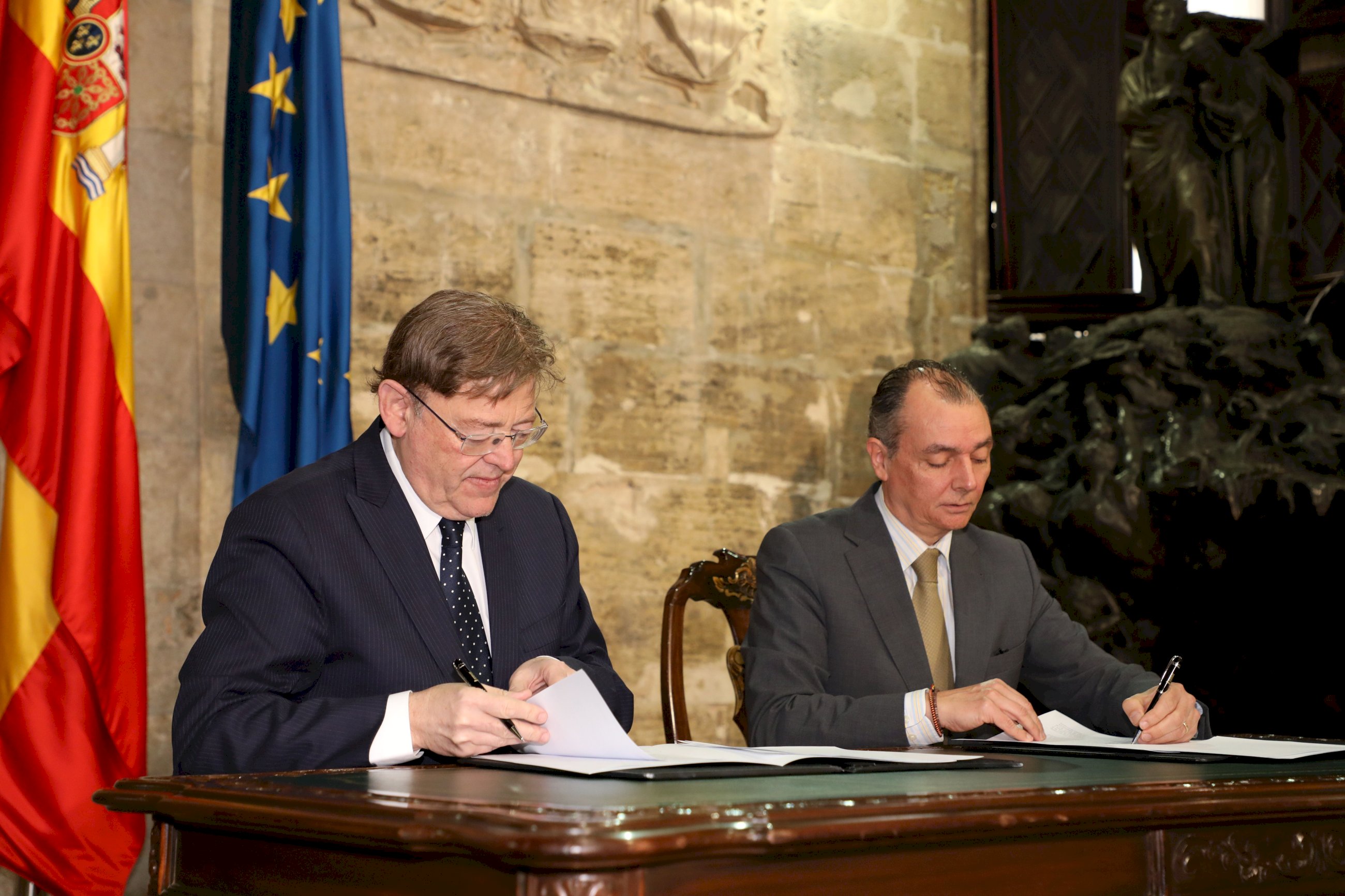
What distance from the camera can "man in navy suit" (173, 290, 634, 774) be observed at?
2.24 metres

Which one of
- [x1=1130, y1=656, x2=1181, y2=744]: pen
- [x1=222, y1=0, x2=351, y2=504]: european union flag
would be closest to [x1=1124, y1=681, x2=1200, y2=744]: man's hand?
[x1=1130, y1=656, x2=1181, y2=744]: pen

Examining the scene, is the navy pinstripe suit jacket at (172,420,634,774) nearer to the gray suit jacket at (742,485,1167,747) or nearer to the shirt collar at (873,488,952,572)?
the gray suit jacket at (742,485,1167,747)

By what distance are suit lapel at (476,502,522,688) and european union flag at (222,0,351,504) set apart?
143cm

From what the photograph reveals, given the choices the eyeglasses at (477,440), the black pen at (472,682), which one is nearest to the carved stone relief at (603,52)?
the eyeglasses at (477,440)

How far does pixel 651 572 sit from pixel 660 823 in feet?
12.8

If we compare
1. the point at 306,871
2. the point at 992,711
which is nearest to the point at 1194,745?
the point at 992,711

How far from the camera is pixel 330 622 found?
2.48m

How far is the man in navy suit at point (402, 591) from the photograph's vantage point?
88.2 inches

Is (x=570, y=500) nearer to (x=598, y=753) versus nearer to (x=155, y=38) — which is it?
(x=155, y=38)

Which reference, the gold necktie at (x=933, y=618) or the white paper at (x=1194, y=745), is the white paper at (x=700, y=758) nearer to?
the white paper at (x=1194, y=745)

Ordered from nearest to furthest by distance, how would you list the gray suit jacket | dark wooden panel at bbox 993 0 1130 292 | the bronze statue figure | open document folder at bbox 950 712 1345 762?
open document folder at bbox 950 712 1345 762
the gray suit jacket
the bronze statue figure
dark wooden panel at bbox 993 0 1130 292

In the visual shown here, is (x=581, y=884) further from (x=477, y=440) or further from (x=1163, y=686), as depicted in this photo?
(x=1163, y=686)

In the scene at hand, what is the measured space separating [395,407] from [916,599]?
138 centimetres

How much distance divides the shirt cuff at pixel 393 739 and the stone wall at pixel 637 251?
241 cm
